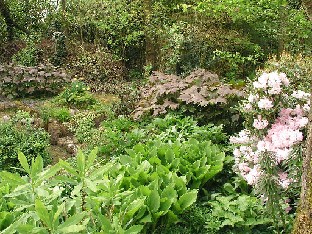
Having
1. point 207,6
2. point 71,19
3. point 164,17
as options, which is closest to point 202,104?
point 207,6

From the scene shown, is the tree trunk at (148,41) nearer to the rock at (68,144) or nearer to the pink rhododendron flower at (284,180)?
the rock at (68,144)

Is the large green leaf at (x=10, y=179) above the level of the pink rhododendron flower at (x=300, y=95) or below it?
above

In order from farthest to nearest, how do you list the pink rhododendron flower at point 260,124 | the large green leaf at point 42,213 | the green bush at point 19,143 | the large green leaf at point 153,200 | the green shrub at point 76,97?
the green shrub at point 76,97, the green bush at point 19,143, the pink rhododendron flower at point 260,124, the large green leaf at point 153,200, the large green leaf at point 42,213

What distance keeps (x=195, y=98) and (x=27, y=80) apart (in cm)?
478

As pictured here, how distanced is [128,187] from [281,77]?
Answer: 197cm

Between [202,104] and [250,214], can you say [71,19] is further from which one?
[250,214]

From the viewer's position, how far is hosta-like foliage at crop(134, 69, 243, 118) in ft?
20.4

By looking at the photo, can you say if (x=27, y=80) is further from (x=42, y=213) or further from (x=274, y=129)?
(x=42, y=213)

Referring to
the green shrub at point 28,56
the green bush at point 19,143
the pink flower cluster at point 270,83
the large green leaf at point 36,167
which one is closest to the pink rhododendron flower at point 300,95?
the pink flower cluster at point 270,83

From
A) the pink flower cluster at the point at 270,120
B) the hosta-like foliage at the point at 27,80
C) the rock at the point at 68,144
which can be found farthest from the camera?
the hosta-like foliage at the point at 27,80

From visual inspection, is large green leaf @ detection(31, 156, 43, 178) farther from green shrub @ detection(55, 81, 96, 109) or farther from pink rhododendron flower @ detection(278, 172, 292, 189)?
green shrub @ detection(55, 81, 96, 109)

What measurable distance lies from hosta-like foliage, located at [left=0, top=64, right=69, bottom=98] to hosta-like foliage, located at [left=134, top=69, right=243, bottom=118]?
10.4 ft

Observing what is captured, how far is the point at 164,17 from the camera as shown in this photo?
35.4 ft

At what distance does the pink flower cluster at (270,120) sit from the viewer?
3914 millimetres
